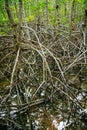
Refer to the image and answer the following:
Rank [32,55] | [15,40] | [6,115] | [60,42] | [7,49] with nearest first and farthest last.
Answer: [6,115] < [15,40] < [7,49] < [32,55] < [60,42]

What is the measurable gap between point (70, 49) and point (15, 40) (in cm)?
307

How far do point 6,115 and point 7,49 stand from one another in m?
1.34

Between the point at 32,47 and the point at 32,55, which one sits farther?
the point at 32,55

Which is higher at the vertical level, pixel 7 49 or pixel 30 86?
pixel 7 49

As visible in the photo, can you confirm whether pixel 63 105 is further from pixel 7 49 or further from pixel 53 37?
pixel 53 37

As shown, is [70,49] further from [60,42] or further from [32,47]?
[32,47]

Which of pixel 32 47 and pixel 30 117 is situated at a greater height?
pixel 32 47


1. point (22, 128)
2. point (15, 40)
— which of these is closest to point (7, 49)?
point (15, 40)

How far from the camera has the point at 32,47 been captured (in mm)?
4879

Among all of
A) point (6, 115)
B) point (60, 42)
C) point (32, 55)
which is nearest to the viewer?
point (6, 115)

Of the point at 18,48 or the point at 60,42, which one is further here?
the point at 60,42

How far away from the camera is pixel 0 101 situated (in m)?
4.61

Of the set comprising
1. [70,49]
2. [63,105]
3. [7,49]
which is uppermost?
[7,49]

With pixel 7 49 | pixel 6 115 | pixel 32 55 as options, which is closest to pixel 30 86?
pixel 32 55
